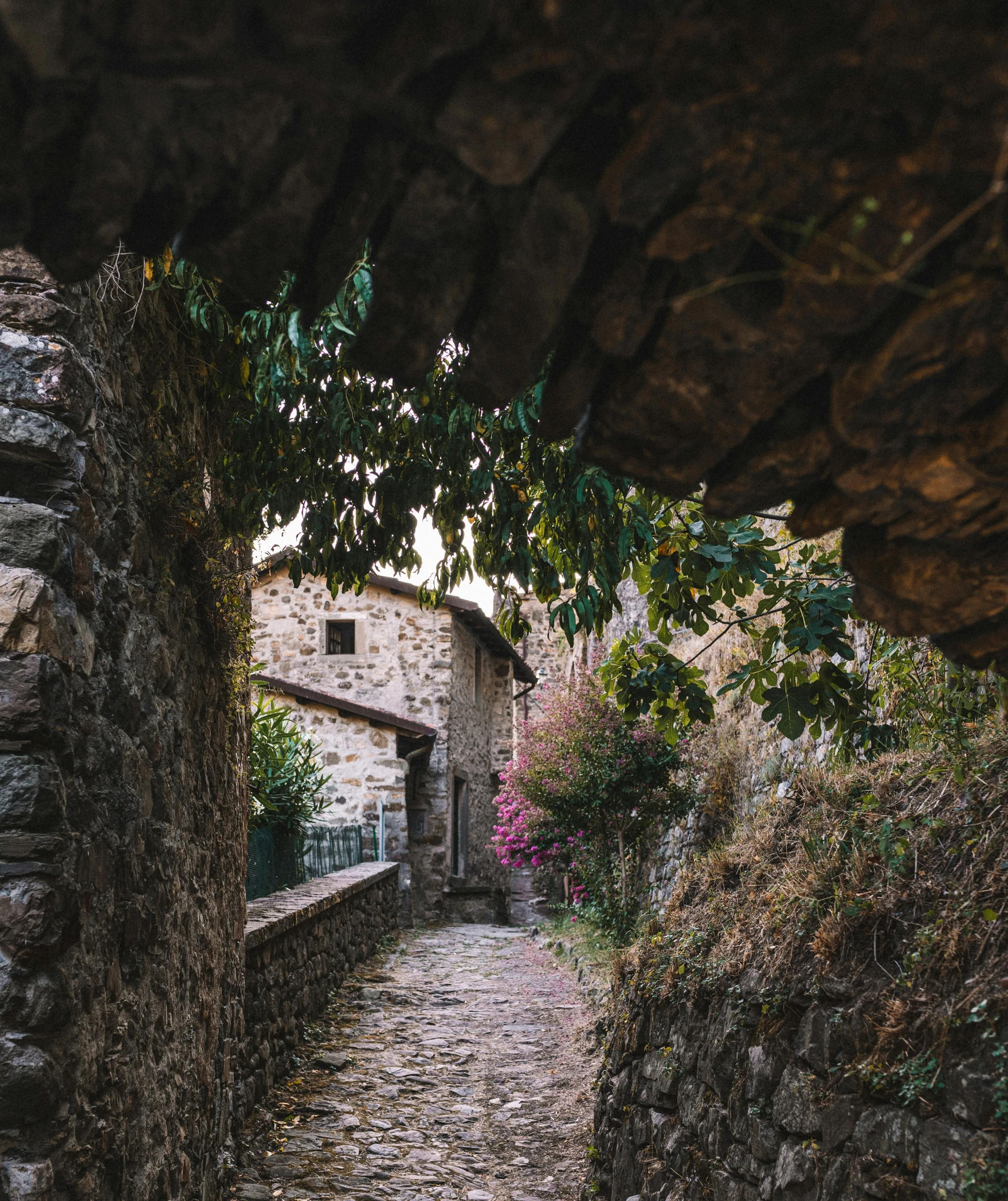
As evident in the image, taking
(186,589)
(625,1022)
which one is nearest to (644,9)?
(186,589)

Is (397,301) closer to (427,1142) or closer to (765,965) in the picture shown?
(765,965)

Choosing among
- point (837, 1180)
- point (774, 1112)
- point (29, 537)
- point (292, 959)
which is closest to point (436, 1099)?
point (292, 959)

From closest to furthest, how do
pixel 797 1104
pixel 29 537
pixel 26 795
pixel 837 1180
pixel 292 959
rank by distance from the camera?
pixel 26 795 → pixel 29 537 → pixel 837 1180 → pixel 797 1104 → pixel 292 959

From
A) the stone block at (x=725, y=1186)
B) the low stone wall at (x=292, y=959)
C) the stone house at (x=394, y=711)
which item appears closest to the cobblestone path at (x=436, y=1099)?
the low stone wall at (x=292, y=959)

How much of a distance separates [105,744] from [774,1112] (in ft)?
7.87

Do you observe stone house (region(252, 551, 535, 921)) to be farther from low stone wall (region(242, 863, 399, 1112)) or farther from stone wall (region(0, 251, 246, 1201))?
stone wall (region(0, 251, 246, 1201))

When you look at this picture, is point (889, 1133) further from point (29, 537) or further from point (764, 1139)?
point (29, 537)

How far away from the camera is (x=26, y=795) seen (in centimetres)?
210

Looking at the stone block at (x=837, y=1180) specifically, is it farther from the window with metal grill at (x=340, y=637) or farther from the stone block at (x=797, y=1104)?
the window with metal grill at (x=340, y=637)

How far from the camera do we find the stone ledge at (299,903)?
16.9 feet

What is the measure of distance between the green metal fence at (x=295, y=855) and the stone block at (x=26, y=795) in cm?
294

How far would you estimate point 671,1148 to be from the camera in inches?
138

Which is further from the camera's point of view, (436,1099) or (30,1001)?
(436,1099)

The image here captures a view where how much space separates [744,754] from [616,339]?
6130 millimetres
